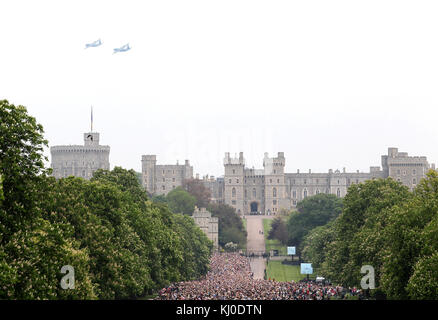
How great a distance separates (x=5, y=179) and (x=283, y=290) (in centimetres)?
2727

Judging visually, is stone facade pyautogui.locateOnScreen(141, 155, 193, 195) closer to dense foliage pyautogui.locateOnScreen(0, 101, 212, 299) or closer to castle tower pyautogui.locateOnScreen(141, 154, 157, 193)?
castle tower pyautogui.locateOnScreen(141, 154, 157, 193)

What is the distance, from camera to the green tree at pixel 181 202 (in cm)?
13112

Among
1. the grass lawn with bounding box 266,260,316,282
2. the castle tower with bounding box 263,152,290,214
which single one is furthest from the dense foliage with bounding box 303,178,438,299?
the castle tower with bounding box 263,152,290,214

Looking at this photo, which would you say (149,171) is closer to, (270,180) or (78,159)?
(78,159)

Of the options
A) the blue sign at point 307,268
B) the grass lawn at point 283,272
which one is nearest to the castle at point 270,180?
the grass lawn at point 283,272

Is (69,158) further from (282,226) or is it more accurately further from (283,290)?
(283,290)

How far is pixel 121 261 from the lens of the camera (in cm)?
4131

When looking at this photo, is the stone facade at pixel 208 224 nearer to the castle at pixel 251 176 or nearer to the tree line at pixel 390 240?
the tree line at pixel 390 240

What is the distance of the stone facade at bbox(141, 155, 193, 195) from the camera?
Answer: 180 metres

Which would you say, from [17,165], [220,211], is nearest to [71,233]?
[17,165]

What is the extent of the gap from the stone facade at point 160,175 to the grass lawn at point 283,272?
82.7m

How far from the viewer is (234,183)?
173m

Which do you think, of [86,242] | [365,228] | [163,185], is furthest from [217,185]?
[86,242]
